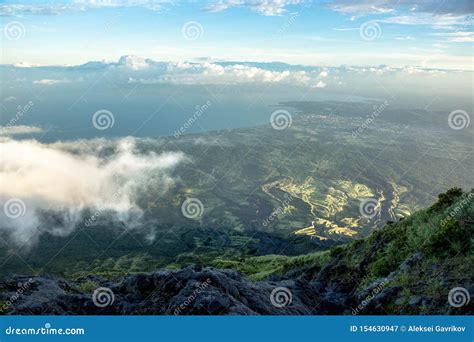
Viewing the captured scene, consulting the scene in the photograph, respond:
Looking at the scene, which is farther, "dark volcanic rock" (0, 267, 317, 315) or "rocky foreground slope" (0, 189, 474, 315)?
"rocky foreground slope" (0, 189, 474, 315)

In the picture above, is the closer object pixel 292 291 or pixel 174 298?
pixel 174 298

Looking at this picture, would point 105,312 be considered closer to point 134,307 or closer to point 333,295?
point 134,307

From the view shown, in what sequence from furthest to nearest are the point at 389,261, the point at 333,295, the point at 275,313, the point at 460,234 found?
the point at 389,261
the point at 333,295
the point at 460,234
the point at 275,313

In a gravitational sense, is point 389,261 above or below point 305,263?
above

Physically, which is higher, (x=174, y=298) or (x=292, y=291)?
(x=174, y=298)

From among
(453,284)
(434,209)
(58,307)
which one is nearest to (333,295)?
(453,284)

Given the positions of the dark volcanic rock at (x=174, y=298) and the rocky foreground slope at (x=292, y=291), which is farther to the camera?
the rocky foreground slope at (x=292, y=291)

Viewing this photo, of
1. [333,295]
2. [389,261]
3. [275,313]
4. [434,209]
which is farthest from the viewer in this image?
[434,209]

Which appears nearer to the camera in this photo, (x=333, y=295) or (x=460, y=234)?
(x=460, y=234)
